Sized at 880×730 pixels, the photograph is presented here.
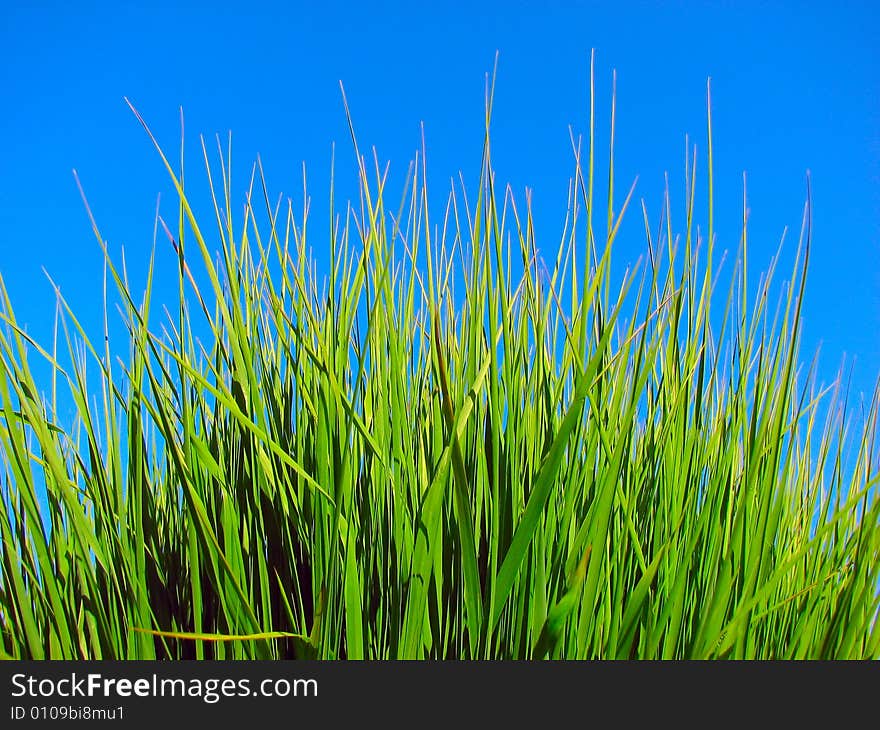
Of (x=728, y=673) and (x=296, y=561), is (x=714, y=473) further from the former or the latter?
(x=296, y=561)

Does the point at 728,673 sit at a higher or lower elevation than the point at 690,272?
lower

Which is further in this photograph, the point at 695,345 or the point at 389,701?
the point at 695,345

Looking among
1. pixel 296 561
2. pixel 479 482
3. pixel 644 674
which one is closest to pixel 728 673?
pixel 644 674

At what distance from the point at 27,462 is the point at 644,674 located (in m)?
0.50

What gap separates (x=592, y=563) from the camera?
54cm

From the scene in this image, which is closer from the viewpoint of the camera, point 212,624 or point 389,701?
point 389,701

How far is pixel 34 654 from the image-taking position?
58 centimetres

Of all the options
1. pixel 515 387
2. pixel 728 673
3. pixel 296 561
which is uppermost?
pixel 515 387

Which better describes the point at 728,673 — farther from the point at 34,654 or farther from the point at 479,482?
the point at 34,654

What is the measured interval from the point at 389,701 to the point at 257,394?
0.81 ft

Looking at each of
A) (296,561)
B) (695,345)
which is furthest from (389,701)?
(695,345)

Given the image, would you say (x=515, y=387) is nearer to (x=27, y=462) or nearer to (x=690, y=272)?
(x=690, y=272)

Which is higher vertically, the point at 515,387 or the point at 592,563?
the point at 515,387

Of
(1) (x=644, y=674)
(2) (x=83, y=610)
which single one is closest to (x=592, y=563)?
(1) (x=644, y=674)
